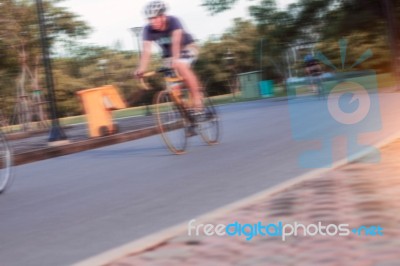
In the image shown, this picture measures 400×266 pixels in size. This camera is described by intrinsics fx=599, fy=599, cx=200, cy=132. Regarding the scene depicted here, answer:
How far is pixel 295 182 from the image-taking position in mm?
5340

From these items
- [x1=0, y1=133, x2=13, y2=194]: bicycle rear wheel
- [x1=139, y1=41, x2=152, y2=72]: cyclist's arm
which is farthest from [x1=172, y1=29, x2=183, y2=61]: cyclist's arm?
[x1=0, y1=133, x2=13, y2=194]: bicycle rear wheel

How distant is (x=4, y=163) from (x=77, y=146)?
5.21 meters

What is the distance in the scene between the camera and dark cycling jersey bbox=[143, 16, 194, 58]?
8.21 metres

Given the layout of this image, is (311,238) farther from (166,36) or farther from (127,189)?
(166,36)

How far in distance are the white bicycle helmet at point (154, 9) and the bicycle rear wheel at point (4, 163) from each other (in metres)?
2.60

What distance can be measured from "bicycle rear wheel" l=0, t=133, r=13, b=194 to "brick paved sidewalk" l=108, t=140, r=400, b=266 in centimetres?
338

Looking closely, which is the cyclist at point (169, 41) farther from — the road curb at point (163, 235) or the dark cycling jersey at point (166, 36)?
the road curb at point (163, 235)

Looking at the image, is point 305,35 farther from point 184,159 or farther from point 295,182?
point 295,182

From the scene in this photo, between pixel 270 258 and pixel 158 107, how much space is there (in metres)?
5.42

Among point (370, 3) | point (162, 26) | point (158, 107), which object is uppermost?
point (370, 3)

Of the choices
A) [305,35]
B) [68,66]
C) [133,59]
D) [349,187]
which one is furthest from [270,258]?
[133,59]

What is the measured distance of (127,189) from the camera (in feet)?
20.8

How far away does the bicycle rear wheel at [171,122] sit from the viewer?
8469 millimetres

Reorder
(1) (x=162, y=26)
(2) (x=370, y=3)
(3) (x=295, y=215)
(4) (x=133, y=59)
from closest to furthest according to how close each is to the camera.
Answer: (3) (x=295, y=215) < (1) (x=162, y=26) < (2) (x=370, y=3) < (4) (x=133, y=59)
